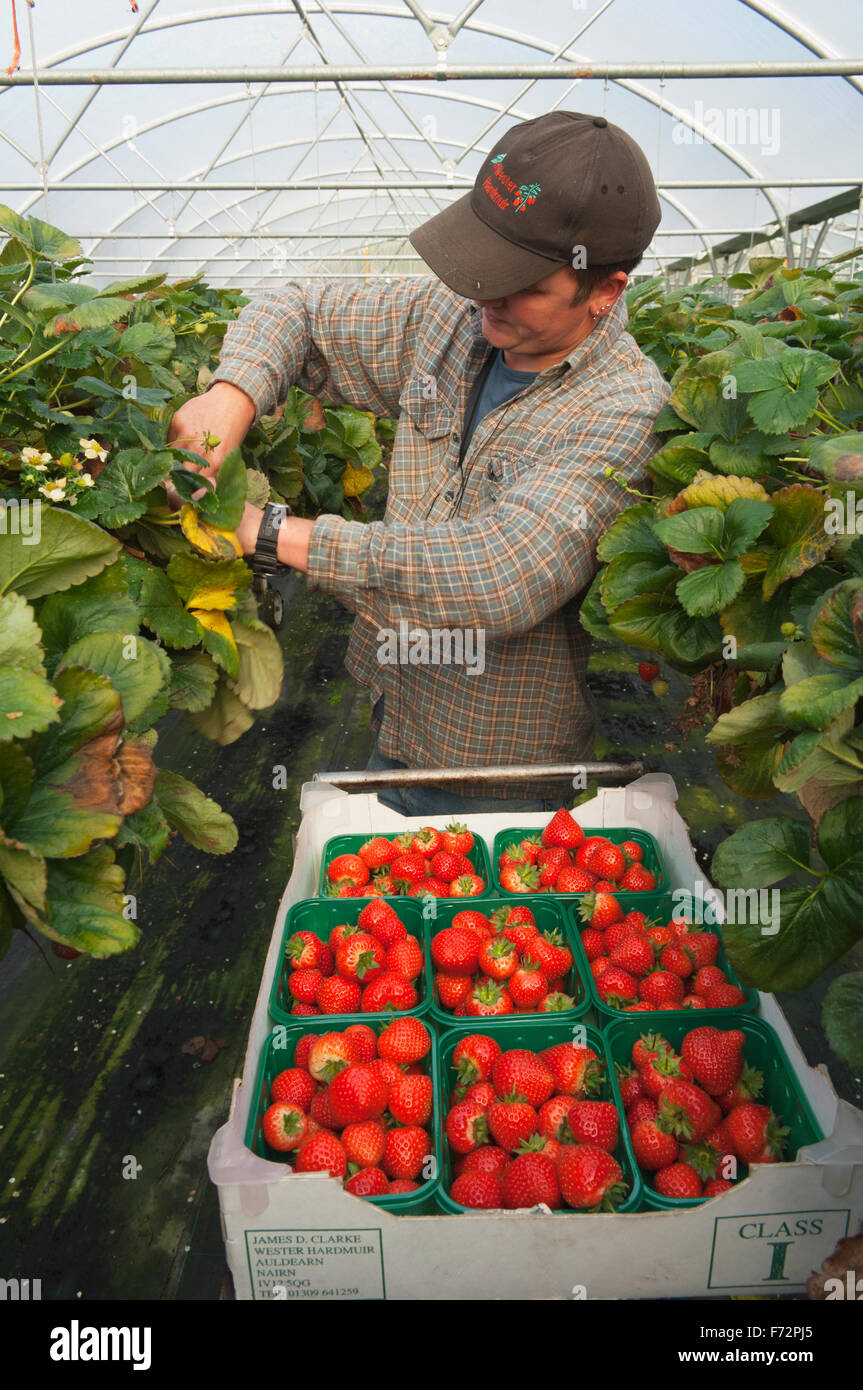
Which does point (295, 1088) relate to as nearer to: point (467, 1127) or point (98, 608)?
point (467, 1127)

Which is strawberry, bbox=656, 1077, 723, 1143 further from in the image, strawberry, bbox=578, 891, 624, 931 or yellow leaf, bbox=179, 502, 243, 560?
yellow leaf, bbox=179, 502, 243, 560

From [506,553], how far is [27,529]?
0.86 meters

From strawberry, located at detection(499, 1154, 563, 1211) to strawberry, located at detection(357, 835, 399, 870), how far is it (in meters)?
0.76

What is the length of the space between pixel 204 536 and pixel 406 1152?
949 millimetres

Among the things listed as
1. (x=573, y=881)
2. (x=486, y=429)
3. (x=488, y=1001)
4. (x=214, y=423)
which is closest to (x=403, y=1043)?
(x=488, y=1001)

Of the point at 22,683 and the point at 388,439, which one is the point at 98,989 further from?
the point at 388,439

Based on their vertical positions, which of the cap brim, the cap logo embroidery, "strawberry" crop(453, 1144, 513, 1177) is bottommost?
"strawberry" crop(453, 1144, 513, 1177)

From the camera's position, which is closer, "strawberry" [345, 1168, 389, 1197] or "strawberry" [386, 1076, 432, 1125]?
"strawberry" [345, 1168, 389, 1197]

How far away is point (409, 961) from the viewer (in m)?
1.72

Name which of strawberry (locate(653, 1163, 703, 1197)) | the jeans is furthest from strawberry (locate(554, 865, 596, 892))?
strawberry (locate(653, 1163, 703, 1197))

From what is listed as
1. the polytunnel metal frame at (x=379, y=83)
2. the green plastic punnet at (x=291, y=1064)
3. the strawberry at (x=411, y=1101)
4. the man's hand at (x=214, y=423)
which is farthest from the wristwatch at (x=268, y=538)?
the polytunnel metal frame at (x=379, y=83)

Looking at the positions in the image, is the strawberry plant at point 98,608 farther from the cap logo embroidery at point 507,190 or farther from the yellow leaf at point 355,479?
the yellow leaf at point 355,479

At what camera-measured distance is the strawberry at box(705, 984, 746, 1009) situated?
1.59 metres

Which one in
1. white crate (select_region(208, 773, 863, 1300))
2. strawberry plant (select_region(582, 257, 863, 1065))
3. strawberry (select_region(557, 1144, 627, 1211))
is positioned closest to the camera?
strawberry plant (select_region(582, 257, 863, 1065))
